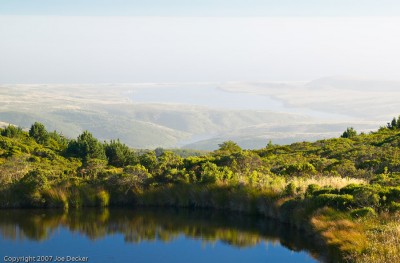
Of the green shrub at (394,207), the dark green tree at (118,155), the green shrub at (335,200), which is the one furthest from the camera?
the dark green tree at (118,155)

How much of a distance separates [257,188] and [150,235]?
6435 mm

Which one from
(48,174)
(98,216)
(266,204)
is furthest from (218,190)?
(48,174)

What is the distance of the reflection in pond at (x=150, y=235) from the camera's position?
82.2 ft

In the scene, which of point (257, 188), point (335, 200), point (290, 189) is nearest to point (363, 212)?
point (335, 200)

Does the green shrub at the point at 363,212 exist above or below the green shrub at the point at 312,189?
below

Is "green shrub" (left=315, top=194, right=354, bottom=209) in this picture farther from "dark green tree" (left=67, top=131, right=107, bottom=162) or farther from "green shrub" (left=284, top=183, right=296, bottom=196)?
"dark green tree" (left=67, top=131, right=107, bottom=162)

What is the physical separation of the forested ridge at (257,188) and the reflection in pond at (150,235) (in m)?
1.07

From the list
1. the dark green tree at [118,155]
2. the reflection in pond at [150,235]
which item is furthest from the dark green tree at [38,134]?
the reflection in pond at [150,235]

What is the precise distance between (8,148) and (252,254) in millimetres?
27868

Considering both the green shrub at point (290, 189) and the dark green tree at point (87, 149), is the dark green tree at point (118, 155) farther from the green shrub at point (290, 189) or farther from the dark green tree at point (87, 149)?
the green shrub at point (290, 189)

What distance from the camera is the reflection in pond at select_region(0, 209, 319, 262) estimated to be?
25.0m

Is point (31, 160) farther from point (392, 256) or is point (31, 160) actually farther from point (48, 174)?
point (392, 256)

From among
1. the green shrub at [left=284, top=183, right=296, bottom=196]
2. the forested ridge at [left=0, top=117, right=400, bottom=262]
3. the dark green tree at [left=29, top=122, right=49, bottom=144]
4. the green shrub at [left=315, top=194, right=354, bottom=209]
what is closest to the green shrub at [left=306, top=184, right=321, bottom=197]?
the forested ridge at [left=0, top=117, right=400, bottom=262]

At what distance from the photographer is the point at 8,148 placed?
46.1 metres
